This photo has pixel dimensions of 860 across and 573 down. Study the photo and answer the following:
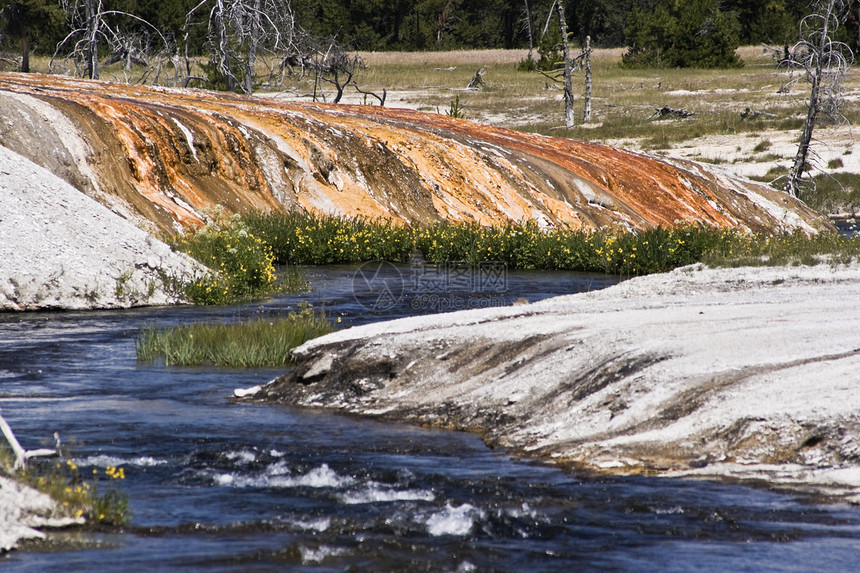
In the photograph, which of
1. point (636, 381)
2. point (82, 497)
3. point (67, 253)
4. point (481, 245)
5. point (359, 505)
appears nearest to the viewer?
point (82, 497)

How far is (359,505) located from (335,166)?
19312 millimetres

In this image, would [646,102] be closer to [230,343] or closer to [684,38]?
[684,38]

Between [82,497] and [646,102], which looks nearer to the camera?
[82,497]

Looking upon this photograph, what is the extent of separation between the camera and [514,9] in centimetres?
10369

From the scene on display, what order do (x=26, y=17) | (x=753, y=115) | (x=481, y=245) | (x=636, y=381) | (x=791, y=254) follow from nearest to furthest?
(x=636, y=381) < (x=791, y=254) < (x=481, y=245) < (x=753, y=115) < (x=26, y=17)

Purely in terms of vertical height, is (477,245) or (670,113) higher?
(670,113)

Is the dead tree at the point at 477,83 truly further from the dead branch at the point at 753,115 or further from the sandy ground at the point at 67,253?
the sandy ground at the point at 67,253

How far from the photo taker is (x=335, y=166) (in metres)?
25.1

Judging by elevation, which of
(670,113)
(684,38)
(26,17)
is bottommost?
(670,113)

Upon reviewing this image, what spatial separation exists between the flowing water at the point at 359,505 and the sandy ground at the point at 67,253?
5266mm

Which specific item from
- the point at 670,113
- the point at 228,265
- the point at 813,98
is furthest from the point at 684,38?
the point at 228,265

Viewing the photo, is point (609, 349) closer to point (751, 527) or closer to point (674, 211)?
point (751, 527)

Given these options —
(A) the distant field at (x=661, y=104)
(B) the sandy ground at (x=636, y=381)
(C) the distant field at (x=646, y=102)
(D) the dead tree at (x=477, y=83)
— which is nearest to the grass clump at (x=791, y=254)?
(B) the sandy ground at (x=636, y=381)

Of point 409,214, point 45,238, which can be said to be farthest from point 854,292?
point 409,214
